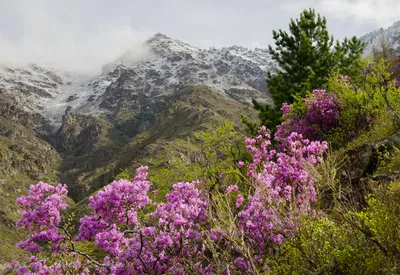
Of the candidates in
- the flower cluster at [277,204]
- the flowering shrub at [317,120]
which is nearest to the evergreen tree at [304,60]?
the flowering shrub at [317,120]

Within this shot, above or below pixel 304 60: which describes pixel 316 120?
below

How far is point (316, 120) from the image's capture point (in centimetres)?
1992

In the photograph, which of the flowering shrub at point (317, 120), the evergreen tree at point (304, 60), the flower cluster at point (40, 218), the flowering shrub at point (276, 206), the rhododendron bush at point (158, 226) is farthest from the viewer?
the evergreen tree at point (304, 60)

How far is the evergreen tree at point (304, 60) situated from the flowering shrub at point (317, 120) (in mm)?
7406

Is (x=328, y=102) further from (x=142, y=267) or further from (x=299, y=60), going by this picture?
(x=142, y=267)

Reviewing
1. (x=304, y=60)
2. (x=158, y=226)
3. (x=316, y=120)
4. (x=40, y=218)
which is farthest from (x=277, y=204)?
(x=304, y=60)

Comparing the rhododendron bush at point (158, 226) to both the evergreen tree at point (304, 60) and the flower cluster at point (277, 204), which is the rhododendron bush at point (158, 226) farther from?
the evergreen tree at point (304, 60)

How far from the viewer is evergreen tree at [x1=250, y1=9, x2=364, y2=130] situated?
91.7 ft

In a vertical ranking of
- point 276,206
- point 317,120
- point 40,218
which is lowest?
point 276,206

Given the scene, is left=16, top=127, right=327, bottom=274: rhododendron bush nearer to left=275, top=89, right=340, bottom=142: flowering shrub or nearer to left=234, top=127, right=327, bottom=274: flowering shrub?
left=234, top=127, right=327, bottom=274: flowering shrub

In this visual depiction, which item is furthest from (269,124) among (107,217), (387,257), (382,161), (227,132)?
(387,257)

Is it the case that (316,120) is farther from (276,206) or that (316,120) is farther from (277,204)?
(277,204)

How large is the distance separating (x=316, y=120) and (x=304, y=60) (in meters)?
11.1

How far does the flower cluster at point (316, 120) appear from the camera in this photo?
19312mm
